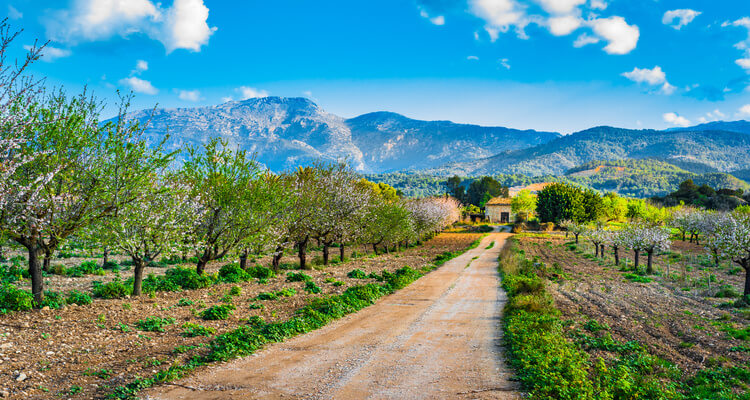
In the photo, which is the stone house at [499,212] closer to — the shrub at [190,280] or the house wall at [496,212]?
the house wall at [496,212]

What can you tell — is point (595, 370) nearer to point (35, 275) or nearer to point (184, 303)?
point (184, 303)

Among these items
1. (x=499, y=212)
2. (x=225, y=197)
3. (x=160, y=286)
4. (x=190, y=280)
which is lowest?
(x=160, y=286)

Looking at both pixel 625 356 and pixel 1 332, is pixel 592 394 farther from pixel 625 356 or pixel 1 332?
pixel 1 332

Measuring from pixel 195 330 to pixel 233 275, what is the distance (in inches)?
407

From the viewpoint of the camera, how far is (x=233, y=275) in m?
23.4

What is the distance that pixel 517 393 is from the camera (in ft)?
29.7

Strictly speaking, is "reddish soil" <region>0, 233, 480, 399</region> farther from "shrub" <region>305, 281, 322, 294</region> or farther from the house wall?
the house wall

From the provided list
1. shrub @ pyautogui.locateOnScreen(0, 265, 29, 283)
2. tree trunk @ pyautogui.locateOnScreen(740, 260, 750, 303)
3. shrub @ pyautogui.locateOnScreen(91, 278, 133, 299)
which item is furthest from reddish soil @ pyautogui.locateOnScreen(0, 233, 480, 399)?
tree trunk @ pyautogui.locateOnScreen(740, 260, 750, 303)

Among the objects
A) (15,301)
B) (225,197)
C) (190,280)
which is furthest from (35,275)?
(225,197)

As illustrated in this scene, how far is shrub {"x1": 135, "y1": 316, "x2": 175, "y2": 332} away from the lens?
13234mm

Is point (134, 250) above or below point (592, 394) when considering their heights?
above

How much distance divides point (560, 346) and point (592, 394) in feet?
12.5

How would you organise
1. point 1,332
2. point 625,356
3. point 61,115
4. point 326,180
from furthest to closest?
point 326,180, point 61,115, point 625,356, point 1,332

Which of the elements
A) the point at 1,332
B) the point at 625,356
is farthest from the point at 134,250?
the point at 625,356
